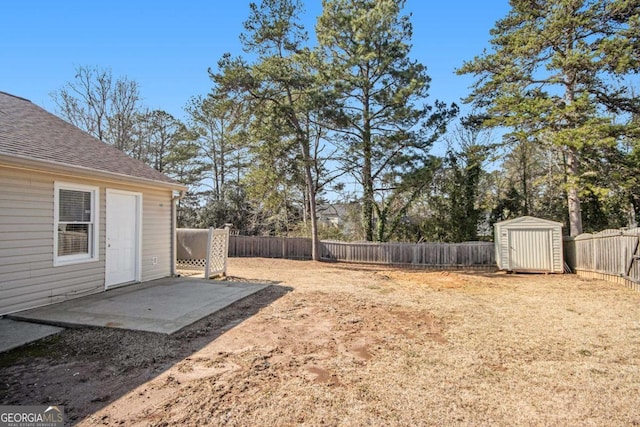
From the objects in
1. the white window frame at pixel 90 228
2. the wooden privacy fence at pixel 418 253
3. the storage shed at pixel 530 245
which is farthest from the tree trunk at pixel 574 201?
the white window frame at pixel 90 228

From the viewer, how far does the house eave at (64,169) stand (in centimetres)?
452

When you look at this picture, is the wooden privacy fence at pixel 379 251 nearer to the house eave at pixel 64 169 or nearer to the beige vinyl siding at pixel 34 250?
the house eave at pixel 64 169

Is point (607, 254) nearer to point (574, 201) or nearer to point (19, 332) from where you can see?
point (574, 201)

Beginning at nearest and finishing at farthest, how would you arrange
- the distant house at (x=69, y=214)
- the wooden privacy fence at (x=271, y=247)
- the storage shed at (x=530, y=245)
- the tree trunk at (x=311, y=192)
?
the distant house at (x=69, y=214) → the storage shed at (x=530, y=245) → the tree trunk at (x=311, y=192) → the wooden privacy fence at (x=271, y=247)

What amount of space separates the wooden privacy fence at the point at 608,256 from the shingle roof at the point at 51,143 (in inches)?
422

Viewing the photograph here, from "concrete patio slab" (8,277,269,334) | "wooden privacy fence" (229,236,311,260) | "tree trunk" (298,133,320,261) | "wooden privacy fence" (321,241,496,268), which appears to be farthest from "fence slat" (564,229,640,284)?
"wooden privacy fence" (229,236,311,260)

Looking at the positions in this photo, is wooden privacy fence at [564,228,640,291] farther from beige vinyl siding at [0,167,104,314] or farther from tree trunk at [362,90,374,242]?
beige vinyl siding at [0,167,104,314]

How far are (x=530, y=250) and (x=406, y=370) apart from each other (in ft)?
31.4

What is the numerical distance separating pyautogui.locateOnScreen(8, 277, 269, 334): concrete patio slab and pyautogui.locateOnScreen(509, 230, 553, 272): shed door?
8.56m

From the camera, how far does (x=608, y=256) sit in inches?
336

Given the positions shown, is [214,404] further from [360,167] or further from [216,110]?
[360,167]

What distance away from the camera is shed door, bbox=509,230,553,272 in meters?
10.5

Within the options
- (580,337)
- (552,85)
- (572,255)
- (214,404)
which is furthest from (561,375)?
(552,85)

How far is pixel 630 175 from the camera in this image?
11227mm
